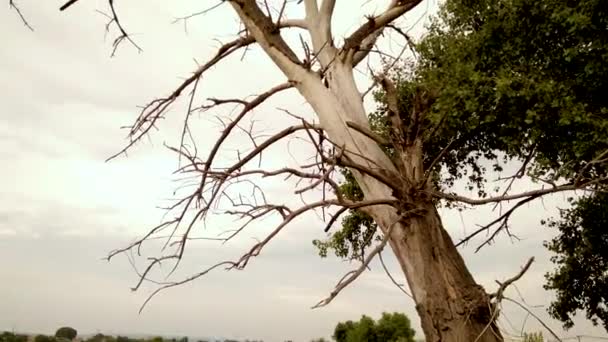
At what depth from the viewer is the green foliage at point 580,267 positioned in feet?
38.8

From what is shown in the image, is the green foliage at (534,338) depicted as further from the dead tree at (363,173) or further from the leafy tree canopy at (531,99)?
the leafy tree canopy at (531,99)

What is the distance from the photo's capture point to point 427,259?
322 cm

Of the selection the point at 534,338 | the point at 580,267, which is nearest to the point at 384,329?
the point at 580,267

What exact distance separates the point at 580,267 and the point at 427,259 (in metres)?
10.6

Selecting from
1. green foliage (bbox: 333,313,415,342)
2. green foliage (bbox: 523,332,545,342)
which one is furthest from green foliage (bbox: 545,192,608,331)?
green foliage (bbox: 333,313,415,342)

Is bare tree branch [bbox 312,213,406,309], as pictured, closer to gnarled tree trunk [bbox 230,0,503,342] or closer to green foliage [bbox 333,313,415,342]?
gnarled tree trunk [bbox 230,0,503,342]

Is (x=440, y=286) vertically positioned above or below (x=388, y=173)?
below

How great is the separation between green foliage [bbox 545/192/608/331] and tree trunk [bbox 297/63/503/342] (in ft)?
30.9

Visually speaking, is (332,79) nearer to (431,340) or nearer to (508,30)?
(431,340)

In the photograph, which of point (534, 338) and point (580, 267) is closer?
point (534, 338)

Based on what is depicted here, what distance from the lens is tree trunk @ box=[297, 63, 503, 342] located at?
3.08 meters

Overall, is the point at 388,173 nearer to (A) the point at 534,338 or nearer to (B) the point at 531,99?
(A) the point at 534,338

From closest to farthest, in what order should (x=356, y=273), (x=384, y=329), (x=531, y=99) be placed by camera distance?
(x=356, y=273) < (x=531, y=99) < (x=384, y=329)

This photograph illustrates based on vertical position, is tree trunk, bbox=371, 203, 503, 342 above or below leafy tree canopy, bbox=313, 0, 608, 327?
below
